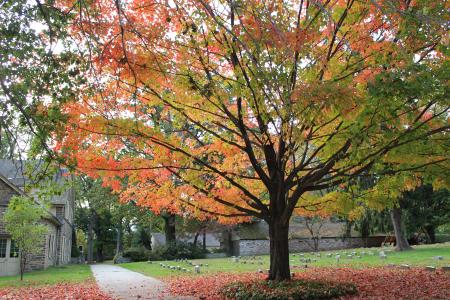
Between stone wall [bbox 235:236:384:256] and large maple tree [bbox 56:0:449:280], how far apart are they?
89.8 ft

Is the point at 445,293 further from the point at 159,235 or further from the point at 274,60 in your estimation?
the point at 159,235

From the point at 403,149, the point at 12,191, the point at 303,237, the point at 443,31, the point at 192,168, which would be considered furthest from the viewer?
the point at 303,237

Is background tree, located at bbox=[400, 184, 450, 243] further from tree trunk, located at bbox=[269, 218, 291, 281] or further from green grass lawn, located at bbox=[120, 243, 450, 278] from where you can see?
tree trunk, located at bbox=[269, 218, 291, 281]

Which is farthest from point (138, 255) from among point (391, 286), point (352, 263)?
point (391, 286)

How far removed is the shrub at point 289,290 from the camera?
927cm

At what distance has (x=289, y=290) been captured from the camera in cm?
951

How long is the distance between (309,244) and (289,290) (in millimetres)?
30832

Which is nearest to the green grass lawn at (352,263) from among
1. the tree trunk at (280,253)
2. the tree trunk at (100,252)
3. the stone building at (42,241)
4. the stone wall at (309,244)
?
the stone building at (42,241)

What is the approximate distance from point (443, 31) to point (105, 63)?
19.0 ft

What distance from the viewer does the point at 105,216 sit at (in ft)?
174

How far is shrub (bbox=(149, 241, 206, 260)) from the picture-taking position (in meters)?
35.7

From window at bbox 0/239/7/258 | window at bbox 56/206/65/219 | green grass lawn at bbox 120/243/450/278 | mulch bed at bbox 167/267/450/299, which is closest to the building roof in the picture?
window at bbox 56/206/65/219

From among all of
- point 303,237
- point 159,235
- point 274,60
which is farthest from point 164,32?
point 159,235

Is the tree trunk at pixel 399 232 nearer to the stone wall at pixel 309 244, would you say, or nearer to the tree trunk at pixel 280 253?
Result: the stone wall at pixel 309 244
